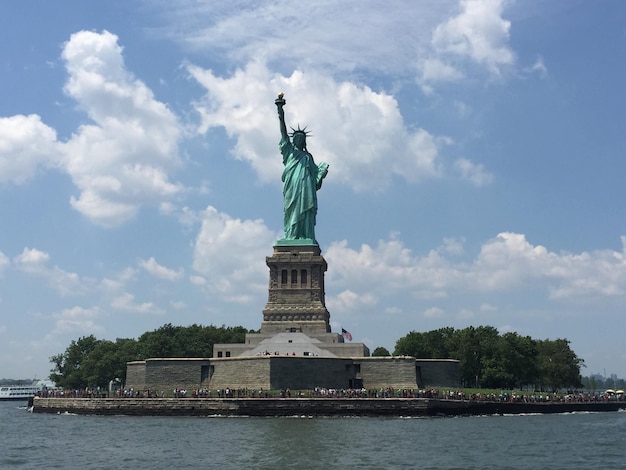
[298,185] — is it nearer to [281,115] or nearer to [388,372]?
[281,115]

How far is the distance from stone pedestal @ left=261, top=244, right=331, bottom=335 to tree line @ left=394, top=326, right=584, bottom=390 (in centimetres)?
1726

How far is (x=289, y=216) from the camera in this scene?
78.1 metres

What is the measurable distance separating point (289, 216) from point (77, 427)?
34.4m

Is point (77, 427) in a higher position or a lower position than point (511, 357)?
lower

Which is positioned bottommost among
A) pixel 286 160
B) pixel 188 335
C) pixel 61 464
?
pixel 61 464

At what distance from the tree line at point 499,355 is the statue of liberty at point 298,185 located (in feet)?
66.8

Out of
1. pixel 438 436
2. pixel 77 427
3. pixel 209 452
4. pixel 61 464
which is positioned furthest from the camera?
pixel 77 427

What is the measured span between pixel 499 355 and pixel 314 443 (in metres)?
46.5

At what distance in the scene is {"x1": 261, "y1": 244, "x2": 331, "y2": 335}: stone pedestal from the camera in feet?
238

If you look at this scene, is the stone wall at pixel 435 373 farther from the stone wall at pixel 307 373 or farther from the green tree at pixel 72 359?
the green tree at pixel 72 359

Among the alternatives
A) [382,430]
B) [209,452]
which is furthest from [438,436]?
[209,452]

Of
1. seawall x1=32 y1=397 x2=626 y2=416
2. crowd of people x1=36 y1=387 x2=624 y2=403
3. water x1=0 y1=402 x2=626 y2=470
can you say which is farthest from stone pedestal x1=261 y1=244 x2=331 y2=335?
water x1=0 y1=402 x2=626 y2=470

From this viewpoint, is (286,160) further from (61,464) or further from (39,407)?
(61,464)

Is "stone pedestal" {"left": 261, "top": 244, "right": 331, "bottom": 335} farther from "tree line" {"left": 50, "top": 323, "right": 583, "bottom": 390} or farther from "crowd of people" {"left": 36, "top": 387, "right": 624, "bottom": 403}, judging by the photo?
"tree line" {"left": 50, "top": 323, "right": 583, "bottom": 390}
